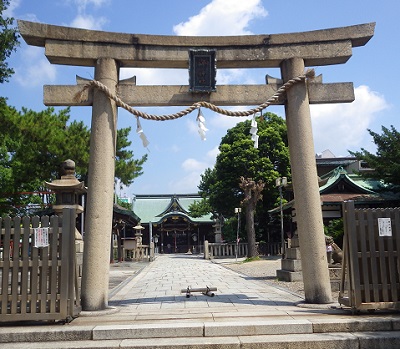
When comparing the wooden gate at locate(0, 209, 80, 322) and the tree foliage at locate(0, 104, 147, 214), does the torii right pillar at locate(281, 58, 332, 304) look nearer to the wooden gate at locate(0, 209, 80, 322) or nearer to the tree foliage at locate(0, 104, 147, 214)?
the wooden gate at locate(0, 209, 80, 322)

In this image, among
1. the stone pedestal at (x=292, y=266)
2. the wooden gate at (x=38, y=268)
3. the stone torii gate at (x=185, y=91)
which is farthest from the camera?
the stone pedestal at (x=292, y=266)

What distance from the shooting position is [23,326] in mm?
5996

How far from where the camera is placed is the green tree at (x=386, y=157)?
1953 cm

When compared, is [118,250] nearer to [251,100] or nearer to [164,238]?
[164,238]

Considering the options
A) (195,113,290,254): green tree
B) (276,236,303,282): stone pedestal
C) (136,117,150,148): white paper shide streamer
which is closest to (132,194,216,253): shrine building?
(195,113,290,254): green tree

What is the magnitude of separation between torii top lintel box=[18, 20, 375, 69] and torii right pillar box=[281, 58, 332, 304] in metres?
0.37

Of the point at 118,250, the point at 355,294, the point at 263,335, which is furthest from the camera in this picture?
the point at 118,250

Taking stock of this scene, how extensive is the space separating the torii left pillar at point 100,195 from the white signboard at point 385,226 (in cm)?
478

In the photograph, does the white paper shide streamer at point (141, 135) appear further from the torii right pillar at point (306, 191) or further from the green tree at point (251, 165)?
the green tree at point (251, 165)

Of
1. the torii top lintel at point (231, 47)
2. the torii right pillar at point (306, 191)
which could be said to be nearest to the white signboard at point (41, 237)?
the torii top lintel at point (231, 47)

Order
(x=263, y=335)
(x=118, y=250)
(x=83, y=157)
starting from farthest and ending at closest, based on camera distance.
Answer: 1. (x=118, y=250)
2. (x=83, y=157)
3. (x=263, y=335)

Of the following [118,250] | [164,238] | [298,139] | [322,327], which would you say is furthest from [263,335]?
[164,238]

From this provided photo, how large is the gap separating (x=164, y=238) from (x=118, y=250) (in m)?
19.7

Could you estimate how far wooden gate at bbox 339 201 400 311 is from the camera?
640 cm
